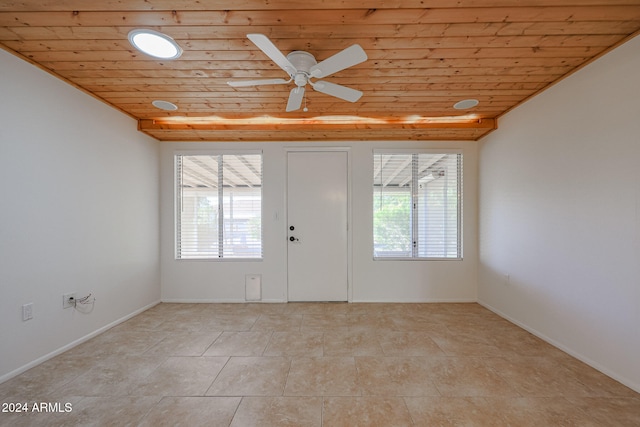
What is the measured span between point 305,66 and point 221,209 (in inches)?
99.0

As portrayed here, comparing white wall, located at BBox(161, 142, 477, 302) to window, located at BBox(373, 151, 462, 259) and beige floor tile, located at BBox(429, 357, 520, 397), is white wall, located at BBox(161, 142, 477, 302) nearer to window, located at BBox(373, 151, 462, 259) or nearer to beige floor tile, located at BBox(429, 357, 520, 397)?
window, located at BBox(373, 151, 462, 259)

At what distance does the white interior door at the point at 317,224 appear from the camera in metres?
3.76

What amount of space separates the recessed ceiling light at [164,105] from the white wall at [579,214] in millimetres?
3789

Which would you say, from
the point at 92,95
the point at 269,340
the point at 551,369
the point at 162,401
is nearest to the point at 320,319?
the point at 269,340

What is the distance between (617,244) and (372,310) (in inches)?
92.7

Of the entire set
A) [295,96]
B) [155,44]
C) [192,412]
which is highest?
[155,44]

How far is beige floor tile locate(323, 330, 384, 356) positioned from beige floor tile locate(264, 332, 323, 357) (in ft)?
0.27

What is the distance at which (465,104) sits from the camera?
9.29 feet

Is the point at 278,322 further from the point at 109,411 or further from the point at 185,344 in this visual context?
the point at 109,411

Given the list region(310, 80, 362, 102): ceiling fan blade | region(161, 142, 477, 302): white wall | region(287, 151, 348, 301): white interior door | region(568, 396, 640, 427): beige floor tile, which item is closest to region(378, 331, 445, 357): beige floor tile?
region(568, 396, 640, 427): beige floor tile

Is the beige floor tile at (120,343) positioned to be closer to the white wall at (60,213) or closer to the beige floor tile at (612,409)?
the white wall at (60,213)

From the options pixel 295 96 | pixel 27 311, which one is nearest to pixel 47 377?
pixel 27 311

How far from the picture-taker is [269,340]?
2.59 m

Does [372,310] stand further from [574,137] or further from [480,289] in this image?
[574,137]
